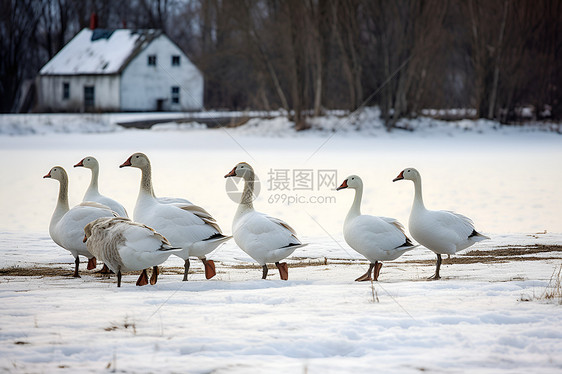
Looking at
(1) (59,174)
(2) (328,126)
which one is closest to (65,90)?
(2) (328,126)

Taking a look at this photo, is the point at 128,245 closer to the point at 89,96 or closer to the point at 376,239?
the point at 376,239

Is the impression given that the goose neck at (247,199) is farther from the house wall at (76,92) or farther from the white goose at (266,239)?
the house wall at (76,92)

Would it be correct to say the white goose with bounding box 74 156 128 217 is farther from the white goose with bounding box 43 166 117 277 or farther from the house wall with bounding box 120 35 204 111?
the house wall with bounding box 120 35 204 111

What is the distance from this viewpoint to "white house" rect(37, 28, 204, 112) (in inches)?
1865

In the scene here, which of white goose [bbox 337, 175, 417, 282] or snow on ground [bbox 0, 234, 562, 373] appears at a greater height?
white goose [bbox 337, 175, 417, 282]

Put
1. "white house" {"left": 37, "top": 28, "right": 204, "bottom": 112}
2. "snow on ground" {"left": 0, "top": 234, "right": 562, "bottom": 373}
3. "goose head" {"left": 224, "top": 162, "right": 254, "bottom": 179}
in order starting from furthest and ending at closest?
"white house" {"left": 37, "top": 28, "right": 204, "bottom": 112}, "goose head" {"left": 224, "top": 162, "right": 254, "bottom": 179}, "snow on ground" {"left": 0, "top": 234, "right": 562, "bottom": 373}

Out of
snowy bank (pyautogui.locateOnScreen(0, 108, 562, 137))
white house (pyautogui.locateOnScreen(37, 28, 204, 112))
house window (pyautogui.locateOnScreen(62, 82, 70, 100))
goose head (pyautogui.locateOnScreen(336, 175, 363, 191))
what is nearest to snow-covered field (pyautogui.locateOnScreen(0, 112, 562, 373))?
goose head (pyautogui.locateOnScreen(336, 175, 363, 191))

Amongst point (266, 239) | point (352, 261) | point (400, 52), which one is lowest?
point (352, 261)

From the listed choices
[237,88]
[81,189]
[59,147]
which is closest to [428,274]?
[81,189]

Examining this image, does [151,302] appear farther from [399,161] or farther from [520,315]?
[399,161]

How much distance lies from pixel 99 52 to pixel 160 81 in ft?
15.2

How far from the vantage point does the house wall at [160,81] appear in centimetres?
4762

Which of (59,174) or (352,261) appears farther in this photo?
(352,261)

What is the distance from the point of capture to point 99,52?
48.7 m
